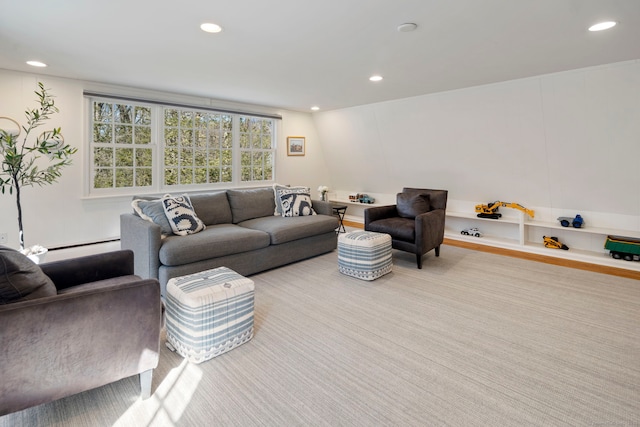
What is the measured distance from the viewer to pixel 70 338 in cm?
148

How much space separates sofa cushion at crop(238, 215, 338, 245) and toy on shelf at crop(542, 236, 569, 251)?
2.94 m

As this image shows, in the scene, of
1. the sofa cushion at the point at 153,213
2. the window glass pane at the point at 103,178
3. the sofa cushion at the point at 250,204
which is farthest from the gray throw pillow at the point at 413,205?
the window glass pane at the point at 103,178

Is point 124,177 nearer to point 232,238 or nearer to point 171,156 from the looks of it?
point 171,156

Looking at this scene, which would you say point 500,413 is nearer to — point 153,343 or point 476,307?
point 476,307

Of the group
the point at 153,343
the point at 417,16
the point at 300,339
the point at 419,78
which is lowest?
the point at 300,339

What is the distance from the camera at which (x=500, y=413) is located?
5.53 feet

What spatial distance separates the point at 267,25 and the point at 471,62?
6.83 ft

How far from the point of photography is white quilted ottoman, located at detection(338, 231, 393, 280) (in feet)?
11.6

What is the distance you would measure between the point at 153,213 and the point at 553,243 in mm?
5016

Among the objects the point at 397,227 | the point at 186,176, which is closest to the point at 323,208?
the point at 397,227

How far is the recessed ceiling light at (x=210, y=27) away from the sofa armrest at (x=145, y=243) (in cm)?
169

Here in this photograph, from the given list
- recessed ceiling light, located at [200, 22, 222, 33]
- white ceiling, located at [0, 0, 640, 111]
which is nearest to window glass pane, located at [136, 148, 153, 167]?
white ceiling, located at [0, 0, 640, 111]

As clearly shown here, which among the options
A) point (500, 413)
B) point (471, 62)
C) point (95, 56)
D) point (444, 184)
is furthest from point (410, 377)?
point (444, 184)

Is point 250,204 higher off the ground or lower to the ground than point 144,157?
lower
